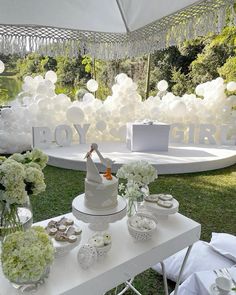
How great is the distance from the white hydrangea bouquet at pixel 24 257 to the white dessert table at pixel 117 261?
0.14m

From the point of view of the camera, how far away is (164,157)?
444cm

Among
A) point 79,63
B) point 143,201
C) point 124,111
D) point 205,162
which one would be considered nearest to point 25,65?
point 79,63

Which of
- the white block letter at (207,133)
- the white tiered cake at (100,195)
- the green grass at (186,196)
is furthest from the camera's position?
the white block letter at (207,133)

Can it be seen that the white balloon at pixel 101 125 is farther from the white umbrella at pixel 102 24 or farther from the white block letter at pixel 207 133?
the white umbrella at pixel 102 24

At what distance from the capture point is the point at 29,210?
3.72ft

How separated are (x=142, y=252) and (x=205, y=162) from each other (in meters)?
3.43

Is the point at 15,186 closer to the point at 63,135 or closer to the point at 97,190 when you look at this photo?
the point at 97,190

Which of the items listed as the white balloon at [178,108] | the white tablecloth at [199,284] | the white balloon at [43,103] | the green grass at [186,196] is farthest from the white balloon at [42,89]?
the white tablecloth at [199,284]

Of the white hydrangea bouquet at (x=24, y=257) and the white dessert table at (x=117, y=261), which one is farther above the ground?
the white hydrangea bouquet at (x=24, y=257)

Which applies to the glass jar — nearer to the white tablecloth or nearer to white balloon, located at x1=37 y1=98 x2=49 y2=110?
the white tablecloth

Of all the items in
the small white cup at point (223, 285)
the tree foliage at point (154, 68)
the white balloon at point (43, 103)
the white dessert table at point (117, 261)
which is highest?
the tree foliage at point (154, 68)

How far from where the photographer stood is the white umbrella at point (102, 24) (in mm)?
1090

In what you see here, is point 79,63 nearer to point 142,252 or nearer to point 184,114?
point 184,114

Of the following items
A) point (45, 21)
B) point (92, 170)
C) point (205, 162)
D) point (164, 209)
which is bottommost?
point (205, 162)
